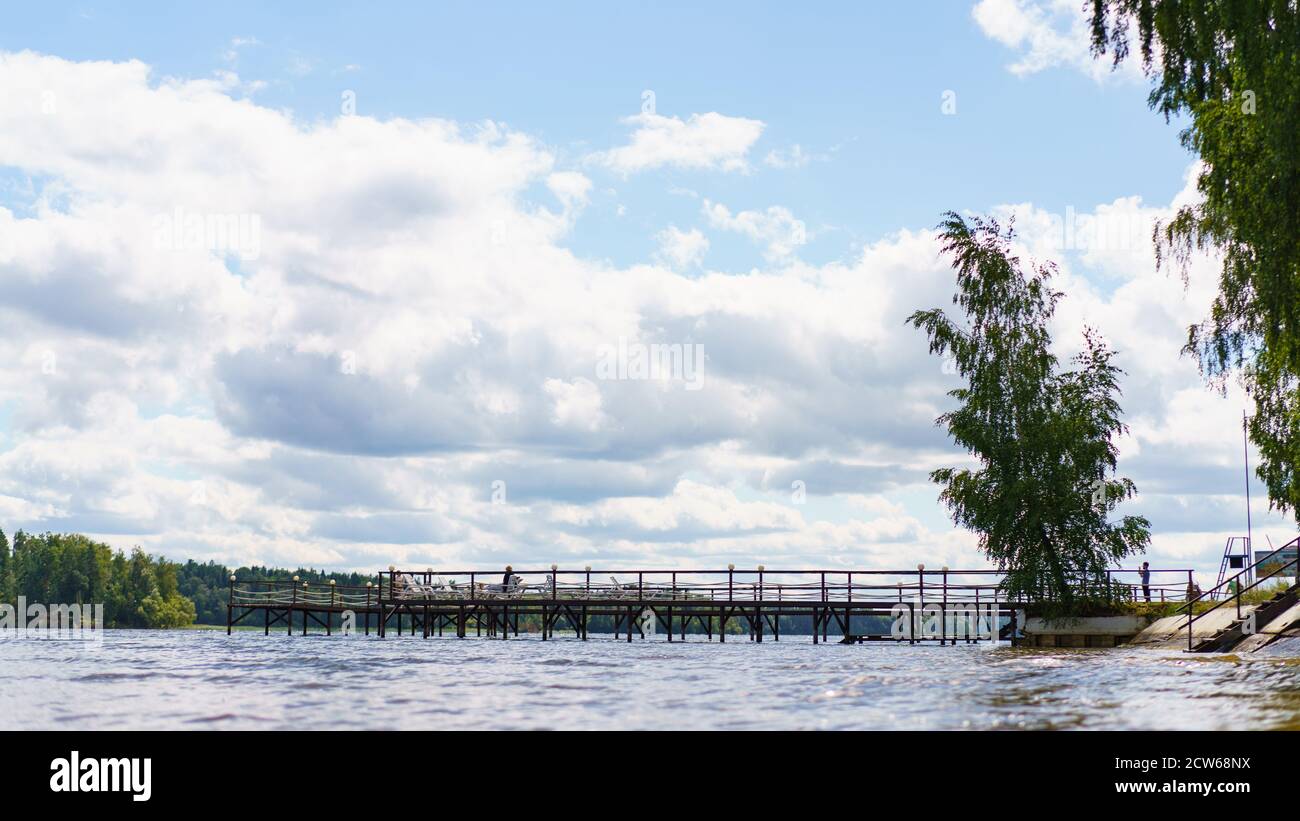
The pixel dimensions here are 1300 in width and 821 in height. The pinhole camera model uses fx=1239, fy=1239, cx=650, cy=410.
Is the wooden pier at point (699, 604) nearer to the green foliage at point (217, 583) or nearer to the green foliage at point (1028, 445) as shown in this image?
the green foliage at point (1028, 445)

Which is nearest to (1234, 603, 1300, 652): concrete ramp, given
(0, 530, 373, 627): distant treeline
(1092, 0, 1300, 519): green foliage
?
(1092, 0, 1300, 519): green foliage

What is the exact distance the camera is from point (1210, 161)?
1972 cm

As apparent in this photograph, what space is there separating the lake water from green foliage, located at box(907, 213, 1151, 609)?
1007 cm

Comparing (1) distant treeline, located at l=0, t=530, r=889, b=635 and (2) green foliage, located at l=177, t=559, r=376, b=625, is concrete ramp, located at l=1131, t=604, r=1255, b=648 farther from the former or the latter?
(2) green foliage, located at l=177, t=559, r=376, b=625

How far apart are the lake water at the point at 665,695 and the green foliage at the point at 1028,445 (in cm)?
1007

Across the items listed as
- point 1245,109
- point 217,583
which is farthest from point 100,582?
point 1245,109

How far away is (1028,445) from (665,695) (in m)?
21.9

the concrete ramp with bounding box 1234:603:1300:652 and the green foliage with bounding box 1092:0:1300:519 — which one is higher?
the green foliage with bounding box 1092:0:1300:519

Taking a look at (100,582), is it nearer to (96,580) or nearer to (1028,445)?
(96,580)

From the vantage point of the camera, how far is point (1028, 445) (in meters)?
34.5

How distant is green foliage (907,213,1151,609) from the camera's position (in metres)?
34.3

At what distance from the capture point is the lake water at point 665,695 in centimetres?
1172
